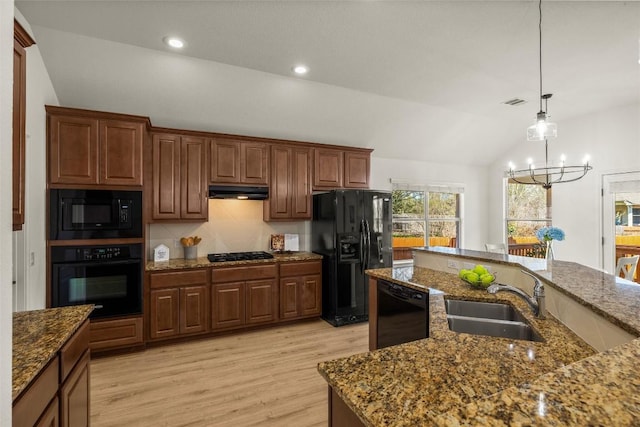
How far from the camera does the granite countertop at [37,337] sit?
1157mm

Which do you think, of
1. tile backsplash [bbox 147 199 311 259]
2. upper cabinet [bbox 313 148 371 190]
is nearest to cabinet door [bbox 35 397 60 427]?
tile backsplash [bbox 147 199 311 259]

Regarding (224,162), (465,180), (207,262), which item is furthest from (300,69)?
(465,180)

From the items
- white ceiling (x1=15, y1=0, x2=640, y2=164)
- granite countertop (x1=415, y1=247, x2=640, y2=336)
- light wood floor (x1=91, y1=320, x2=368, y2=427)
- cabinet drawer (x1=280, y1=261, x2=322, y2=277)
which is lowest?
light wood floor (x1=91, y1=320, x2=368, y2=427)

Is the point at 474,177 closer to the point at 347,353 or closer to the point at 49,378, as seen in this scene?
the point at 347,353

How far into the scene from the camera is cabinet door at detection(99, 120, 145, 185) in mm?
3146

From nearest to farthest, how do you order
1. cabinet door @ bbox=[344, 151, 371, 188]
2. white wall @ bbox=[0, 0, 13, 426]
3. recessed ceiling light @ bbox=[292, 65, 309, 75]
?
white wall @ bbox=[0, 0, 13, 426]
recessed ceiling light @ bbox=[292, 65, 309, 75]
cabinet door @ bbox=[344, 151, 371, 188]

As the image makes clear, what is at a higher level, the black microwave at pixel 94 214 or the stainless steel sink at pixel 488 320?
the black microwave at pixel 94 214

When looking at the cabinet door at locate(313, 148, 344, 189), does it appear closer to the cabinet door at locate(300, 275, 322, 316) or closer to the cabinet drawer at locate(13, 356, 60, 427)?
the cabinet door at locate(300, 275, 322, 316)

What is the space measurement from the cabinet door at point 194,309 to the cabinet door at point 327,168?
2.07 m

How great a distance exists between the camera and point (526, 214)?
19.1ft

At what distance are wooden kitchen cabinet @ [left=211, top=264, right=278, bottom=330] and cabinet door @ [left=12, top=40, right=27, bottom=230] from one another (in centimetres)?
226

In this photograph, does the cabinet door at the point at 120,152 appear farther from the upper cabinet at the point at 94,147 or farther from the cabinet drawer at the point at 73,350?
the cabinet drawer at the point at 73,350

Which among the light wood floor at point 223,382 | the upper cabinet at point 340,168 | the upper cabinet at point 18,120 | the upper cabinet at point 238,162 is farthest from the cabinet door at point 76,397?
the upper cabinet at point 340,168

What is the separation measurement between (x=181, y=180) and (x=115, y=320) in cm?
164
